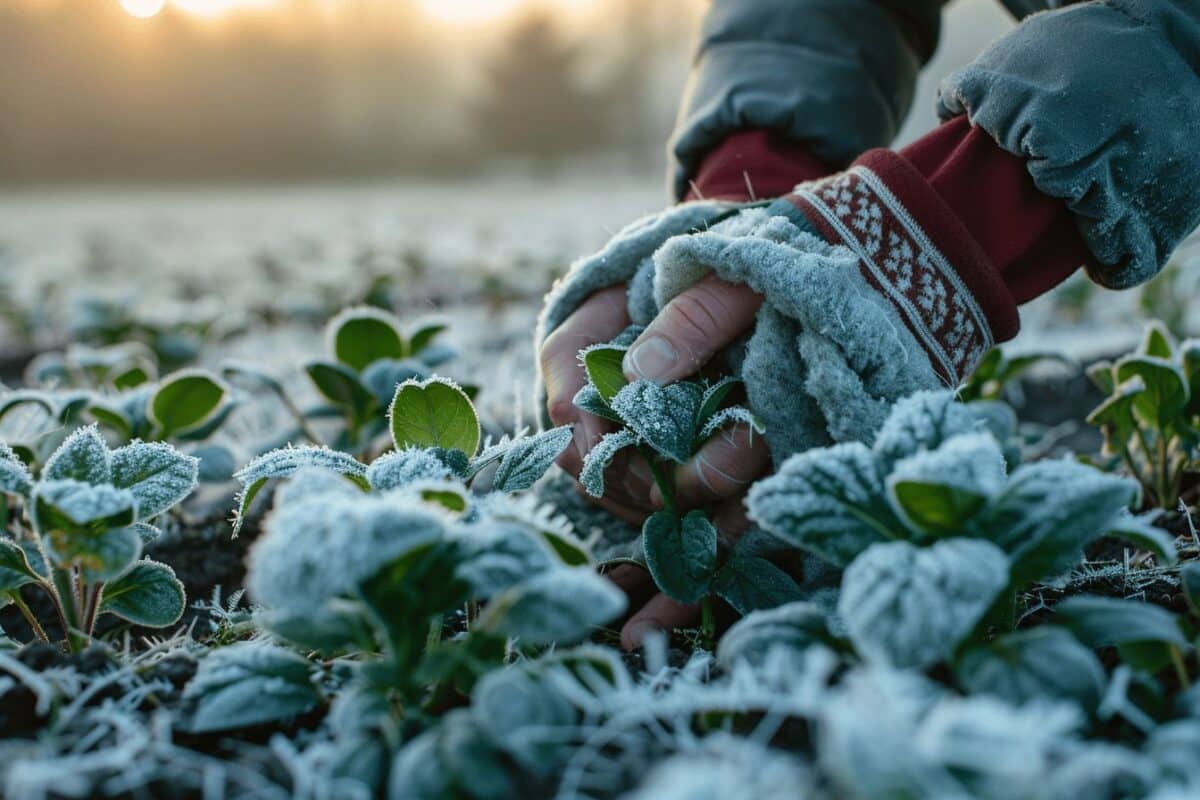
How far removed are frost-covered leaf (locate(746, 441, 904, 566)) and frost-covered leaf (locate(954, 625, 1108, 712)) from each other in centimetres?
15

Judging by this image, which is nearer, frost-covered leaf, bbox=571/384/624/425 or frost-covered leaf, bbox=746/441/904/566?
frost-covered leaf, bbox=746/441/904/566

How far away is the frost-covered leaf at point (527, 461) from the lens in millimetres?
Answer: 1095

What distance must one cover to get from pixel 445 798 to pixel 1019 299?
108cm

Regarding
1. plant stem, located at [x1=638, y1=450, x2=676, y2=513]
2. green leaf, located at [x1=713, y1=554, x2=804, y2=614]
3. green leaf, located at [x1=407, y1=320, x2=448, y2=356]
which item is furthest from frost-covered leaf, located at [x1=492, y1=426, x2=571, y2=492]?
green leaf, located at [x1=407, y1=320, x2=448, y2=356]

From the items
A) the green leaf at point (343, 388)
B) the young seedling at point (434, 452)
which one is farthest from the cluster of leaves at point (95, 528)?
the green leaf at point (343, 388)

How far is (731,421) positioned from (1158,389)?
0.74 m

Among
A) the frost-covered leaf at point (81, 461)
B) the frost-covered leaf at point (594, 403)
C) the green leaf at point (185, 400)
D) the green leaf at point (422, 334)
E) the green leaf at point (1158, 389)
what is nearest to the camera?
the frost-covered leaf at point (81, 461)

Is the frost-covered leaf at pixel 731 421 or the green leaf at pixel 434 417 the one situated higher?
the green leaf at pixel 434 417

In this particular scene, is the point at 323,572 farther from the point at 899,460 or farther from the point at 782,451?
the point at 782,451

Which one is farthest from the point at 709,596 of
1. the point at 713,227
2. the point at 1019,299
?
the point at 1019,299

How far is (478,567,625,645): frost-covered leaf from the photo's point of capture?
75 centimetres

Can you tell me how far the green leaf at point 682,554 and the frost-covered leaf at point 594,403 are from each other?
0.45 feet

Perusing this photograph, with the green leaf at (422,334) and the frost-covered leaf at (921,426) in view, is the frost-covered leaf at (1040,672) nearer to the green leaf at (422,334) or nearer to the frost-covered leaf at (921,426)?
the frost-covered leaf at (921,426)

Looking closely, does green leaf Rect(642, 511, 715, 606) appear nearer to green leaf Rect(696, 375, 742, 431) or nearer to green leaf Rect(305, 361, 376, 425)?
green leaf Rect(696, 375, 742, 431)
